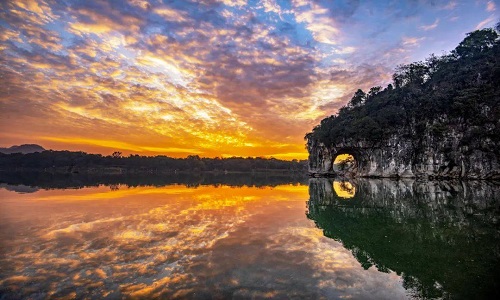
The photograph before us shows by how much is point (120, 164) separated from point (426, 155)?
5085 inches

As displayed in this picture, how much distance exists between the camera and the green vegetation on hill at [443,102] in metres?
40.5

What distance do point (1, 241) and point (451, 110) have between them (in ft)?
176

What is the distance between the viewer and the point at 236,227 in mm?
9727

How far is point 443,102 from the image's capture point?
44844 millimetres

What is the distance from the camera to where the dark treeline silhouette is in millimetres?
119312

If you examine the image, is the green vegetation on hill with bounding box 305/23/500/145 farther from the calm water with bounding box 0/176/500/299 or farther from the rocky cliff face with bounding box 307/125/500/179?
the calm water with bounding box 0/176/500/299

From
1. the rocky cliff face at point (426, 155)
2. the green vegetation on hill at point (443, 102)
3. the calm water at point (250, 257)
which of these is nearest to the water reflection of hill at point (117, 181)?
the rocky cliff face at point (426, 155)

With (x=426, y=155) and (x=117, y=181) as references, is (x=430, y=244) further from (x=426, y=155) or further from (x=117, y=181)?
(x=426, y=155)

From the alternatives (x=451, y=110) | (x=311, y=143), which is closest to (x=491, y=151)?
(x=451, y=110)

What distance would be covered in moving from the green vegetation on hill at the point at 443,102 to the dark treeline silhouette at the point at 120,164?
95.0 metres

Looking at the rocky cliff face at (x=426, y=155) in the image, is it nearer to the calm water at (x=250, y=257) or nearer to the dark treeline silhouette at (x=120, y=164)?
the calm water at (x=250, y=257)

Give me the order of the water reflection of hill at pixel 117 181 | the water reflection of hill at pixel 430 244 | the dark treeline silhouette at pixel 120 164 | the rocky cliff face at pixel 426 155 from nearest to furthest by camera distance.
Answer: the water reflection of hill at pixel 430 244, the water reflection of hill at pixel 117 181, the rocky cliff face at pixel 426 155, the dark treeline silhouette at pixel 120 164

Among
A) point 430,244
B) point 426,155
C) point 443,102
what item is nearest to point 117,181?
point 430,244

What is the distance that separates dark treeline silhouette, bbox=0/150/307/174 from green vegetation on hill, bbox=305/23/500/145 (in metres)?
95.0
